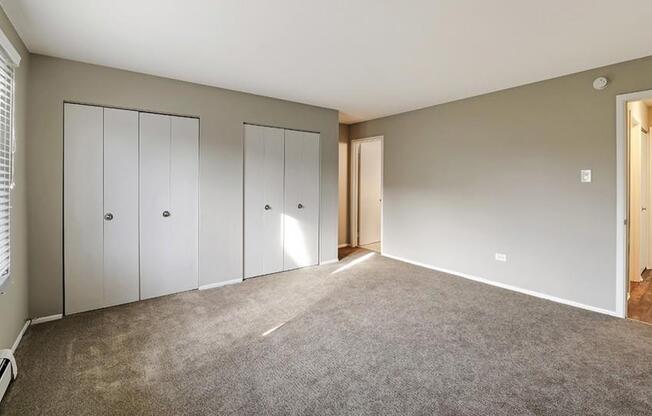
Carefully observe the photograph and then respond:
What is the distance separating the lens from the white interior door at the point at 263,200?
4.09 metres

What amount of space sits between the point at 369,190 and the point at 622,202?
384 cm

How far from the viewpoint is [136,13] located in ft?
7.11

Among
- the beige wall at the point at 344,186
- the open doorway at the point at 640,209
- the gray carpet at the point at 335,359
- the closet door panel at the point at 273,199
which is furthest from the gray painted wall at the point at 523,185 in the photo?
the closet door panel at the point at 273,199

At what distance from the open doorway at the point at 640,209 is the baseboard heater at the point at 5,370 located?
5183mm

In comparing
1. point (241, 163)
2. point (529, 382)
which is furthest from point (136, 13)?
point (529, 382)

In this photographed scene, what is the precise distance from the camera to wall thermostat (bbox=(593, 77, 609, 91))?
3029 mm

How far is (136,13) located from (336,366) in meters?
2.77

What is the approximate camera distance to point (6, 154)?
2.23 metres

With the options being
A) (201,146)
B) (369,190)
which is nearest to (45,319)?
(201,146)

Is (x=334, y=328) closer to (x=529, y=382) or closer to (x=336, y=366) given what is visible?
(x=336, y=366)

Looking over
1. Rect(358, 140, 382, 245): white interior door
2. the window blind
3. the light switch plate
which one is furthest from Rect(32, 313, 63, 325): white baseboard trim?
the light switch plate

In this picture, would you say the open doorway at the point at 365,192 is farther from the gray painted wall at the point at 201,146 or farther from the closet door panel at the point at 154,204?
the closet door panel at the point at 154,204

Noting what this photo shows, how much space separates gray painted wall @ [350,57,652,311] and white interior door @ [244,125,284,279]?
205cm

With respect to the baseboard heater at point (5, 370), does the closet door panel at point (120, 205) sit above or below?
above
